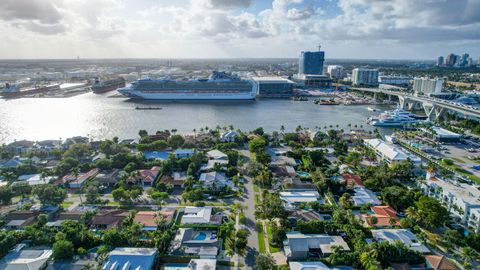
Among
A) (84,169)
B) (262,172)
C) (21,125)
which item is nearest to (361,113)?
(262,172)

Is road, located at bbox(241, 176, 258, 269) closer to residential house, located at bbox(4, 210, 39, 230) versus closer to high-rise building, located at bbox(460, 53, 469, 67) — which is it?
residential house, located at bbox(4, 210, 39, 230)

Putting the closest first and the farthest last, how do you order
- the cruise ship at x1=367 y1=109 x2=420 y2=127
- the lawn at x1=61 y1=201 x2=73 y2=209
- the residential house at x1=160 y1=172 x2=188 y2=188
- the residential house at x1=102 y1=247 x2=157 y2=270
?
the residential house at x1=102 y1=247 x2=157 y2=270
the lawn at x1=61 y1=201 x2=73 y2=209
the residential house at x1=160 y1=172 x2=188 y2=188
the cruise ship at x1=367 y1=109 x2=420 y2=127

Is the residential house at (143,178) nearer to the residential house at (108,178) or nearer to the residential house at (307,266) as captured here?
the residential house at (108,178)

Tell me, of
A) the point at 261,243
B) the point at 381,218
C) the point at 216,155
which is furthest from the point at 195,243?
the point at 216,155

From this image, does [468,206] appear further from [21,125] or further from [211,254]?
[21,125]

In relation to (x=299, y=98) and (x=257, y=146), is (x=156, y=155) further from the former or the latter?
(x=299, y=98)

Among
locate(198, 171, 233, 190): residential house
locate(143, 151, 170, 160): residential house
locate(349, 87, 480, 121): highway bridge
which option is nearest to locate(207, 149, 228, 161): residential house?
locate(198, 171, 233, 190): residential house
